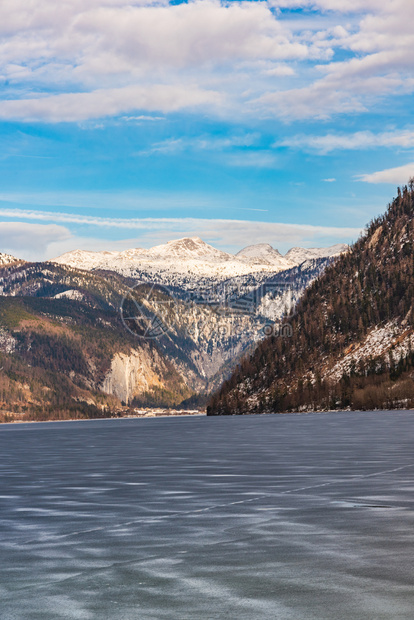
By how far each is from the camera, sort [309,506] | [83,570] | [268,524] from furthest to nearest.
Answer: [309,506], [268,524], [83,570]

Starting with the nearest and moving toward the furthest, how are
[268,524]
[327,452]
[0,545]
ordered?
[0,545], [268,524], [327,452]

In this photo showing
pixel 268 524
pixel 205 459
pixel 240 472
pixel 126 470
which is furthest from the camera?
pixel 205 459

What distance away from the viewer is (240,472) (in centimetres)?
5062

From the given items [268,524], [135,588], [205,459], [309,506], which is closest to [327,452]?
[205,459]

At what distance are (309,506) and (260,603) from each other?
51.2 feet

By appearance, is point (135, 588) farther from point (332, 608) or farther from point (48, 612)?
point (332, 608)

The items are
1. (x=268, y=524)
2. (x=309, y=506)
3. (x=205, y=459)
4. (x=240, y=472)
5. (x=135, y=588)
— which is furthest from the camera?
(x=205, y=459)

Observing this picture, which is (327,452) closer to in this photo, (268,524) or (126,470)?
(126,470)

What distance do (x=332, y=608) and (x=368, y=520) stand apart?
38.4 feet

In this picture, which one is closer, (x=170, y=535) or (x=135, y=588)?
(x=135, y=588)

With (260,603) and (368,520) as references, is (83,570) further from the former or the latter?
(368,520)

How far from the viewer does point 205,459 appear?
66312 mm

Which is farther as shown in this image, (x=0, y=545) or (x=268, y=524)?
(x=268, y=524)

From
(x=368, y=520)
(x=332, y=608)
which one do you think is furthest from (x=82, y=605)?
(x=368, y=520)
